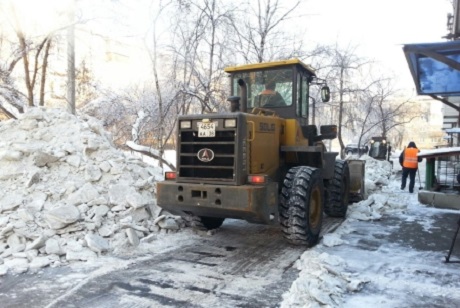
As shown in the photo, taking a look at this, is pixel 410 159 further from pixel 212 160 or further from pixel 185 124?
pixel 185 124

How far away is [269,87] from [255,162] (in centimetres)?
180

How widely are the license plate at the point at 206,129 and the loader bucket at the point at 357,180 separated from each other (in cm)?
564

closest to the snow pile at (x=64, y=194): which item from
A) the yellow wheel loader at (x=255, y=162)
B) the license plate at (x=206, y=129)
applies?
the yellow wheel loader at (x=255, y=162)

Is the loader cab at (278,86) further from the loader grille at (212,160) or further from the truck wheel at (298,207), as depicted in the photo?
the truck wheel at (298,207)

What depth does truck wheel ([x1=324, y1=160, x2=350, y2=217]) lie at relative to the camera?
8.38 metres

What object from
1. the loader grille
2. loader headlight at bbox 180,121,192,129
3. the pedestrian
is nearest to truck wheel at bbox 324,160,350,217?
the loader grille

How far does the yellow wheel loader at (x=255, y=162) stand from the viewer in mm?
5750

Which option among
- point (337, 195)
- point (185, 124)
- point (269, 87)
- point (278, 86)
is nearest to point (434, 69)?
point (337, 195)

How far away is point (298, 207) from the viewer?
19.7 feet

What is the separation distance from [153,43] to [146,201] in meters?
6.48

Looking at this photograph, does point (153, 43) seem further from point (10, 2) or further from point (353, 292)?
point (353, 292)

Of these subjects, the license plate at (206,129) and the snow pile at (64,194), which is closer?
the snow pile at (64,194)

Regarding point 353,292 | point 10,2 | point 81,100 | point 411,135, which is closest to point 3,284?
point 353,292

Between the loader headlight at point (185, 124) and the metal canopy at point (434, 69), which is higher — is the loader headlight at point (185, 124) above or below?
below
